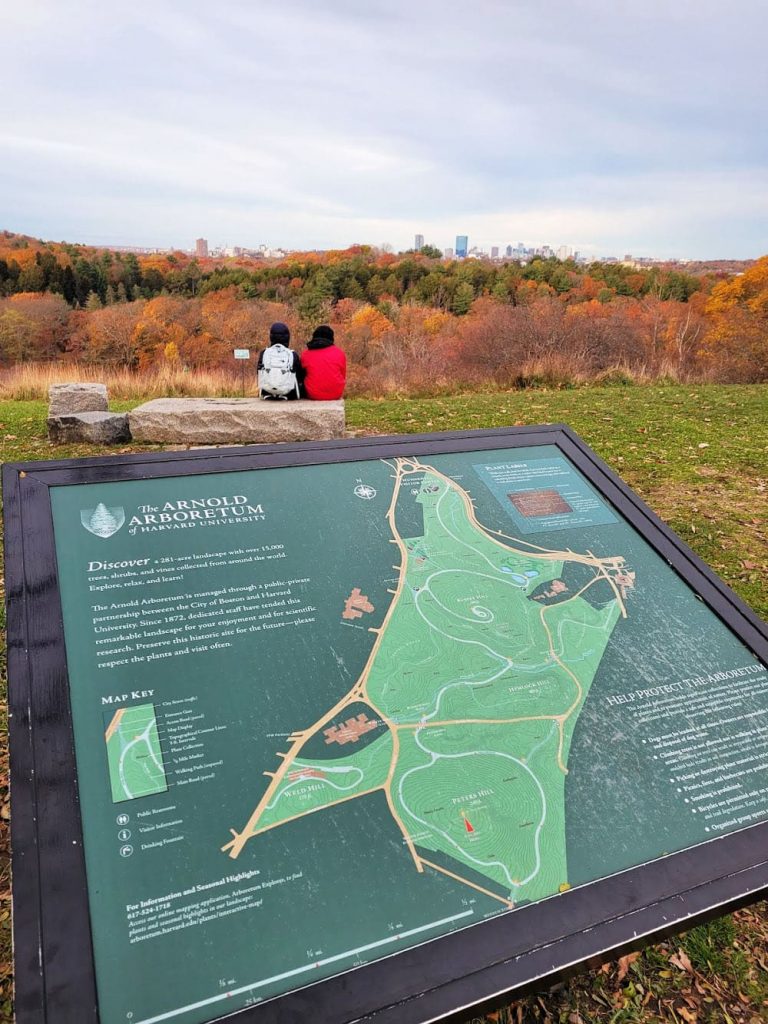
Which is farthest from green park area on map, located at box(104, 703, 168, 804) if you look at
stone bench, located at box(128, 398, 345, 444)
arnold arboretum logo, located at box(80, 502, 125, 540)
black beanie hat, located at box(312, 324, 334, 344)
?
black beanie hat, located at box(312, 324, 334, 344)

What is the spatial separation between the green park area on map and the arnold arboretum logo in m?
0.55

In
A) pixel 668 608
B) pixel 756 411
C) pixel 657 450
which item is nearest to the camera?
pixel 668 608

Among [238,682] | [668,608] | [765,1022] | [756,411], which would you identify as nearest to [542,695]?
[668,608]

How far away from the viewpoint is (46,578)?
1.65m

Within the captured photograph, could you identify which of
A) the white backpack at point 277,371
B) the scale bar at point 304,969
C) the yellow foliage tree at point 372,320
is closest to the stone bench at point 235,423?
the white backpack at point 277,371

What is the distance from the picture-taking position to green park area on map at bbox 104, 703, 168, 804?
4.43 feet

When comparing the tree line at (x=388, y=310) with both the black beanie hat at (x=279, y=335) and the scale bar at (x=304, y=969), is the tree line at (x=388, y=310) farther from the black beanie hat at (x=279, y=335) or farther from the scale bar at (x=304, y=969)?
the scale bar at (x=304, y=969)

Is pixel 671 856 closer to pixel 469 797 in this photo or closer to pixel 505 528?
pixel 469 797

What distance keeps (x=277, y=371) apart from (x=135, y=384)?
3.88m

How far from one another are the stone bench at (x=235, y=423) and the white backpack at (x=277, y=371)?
34cm

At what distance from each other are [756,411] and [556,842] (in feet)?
24.5

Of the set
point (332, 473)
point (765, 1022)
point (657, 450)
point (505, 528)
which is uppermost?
point (332, 473)

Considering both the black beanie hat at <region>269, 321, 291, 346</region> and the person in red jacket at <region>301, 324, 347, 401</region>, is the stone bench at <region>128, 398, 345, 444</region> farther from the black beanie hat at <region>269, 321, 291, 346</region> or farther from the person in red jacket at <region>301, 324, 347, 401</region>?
the black beanie hat at <region>269, 321, 291, 346</region>

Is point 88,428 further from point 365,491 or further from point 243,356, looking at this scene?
point 365,491
